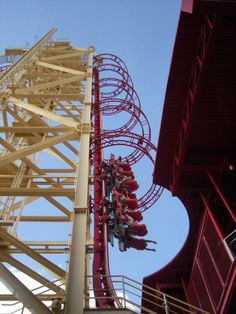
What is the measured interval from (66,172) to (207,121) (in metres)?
4.53

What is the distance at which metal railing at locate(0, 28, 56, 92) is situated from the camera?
11870 mm

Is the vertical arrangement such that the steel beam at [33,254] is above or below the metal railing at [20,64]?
below

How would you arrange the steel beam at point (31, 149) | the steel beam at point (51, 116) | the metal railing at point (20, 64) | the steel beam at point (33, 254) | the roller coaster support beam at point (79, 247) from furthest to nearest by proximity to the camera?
the metal railing at point (20, 64) < the steel beam at point (51, 116) < the steel beam at point (31, 149) < the steel beam at point (33, 254) < the roller coaster support beam at point (79, 247)

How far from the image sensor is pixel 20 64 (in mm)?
14195

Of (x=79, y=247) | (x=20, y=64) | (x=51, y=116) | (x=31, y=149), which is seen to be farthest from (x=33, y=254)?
(x=20, y=64)

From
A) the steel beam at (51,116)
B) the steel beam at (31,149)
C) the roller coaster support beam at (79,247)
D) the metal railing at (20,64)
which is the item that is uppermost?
the metal railing at (20,64)

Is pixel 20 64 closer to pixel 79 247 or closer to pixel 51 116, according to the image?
pixel 51 116

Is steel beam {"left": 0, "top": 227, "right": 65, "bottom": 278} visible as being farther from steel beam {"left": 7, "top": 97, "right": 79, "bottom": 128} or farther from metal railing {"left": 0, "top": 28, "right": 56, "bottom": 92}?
metal railing {"left": 0, "top": 28, "right": 56, "bottom": 92}

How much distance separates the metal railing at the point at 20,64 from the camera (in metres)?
11.9

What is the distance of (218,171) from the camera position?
1373 centimetres

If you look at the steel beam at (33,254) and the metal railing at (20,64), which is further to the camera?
the metal railing at (20,64)

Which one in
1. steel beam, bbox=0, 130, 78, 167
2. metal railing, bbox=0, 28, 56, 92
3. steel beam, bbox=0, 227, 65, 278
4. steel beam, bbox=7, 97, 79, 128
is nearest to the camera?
steel beam, bbox=0, 227, 65, 278

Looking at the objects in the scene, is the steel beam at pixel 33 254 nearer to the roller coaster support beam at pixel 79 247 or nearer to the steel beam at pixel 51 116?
the roller coaster support beam at pixel 79 247

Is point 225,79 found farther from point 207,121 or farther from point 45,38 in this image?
point 45,38
